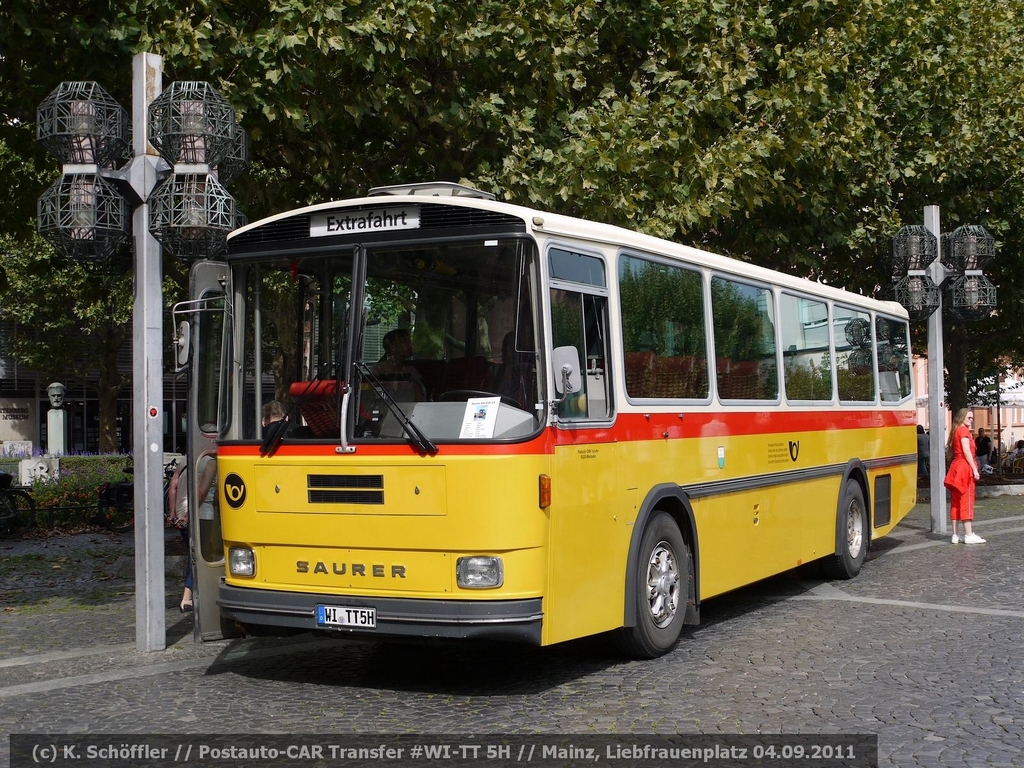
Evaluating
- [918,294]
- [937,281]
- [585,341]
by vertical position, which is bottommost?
[585,341]

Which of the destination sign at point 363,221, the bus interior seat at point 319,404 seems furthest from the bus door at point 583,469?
the bus interior seat at point 319,404

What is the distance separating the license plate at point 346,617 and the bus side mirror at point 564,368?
1737mm

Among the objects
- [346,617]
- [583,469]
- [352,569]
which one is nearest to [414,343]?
[583,469]

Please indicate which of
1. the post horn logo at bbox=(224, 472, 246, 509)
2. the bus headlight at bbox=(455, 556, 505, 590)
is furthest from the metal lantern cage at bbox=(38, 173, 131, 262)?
the bus headlight at bbox=(455, 556, 505, 590)

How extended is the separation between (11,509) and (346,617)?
13892 mm

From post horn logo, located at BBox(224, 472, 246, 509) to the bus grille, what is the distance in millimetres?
557

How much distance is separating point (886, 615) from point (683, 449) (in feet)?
9.07

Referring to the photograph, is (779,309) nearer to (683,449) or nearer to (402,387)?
(683,449)

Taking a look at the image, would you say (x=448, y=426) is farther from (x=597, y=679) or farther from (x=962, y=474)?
(x=962, y=474)

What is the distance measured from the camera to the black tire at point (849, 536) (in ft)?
42.7

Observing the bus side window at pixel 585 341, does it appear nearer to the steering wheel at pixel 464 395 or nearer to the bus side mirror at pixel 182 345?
the steering wheel at pixel 464 395

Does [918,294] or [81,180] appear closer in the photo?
[81,180]

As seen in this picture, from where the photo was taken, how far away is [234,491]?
825 cm

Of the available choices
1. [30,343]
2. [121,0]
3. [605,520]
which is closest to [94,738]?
[605,520]
